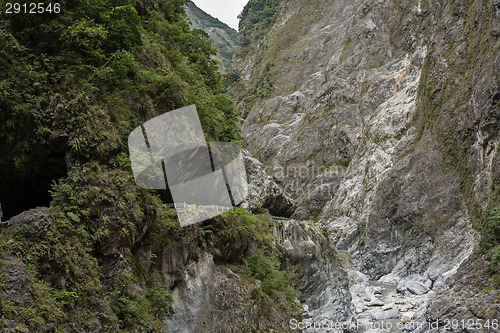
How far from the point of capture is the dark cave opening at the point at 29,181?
1004 centimetres

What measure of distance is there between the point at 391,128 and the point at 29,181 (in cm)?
5586

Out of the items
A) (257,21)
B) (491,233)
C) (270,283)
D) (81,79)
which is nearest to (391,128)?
(491,233)

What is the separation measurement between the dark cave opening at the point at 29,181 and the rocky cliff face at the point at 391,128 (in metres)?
24.0

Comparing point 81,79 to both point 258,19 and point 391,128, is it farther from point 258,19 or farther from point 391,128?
point 258,19

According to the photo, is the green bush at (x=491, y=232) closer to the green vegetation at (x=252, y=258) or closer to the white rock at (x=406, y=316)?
the white rock at (x=406, y=316)

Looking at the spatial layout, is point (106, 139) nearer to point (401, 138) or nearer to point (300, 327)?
point (300, 327)

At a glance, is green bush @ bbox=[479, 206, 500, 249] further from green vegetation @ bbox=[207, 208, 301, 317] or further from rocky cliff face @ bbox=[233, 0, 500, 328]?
green vegetation @ bbox=[207, 208, 301, 317]

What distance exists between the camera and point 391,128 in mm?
58156

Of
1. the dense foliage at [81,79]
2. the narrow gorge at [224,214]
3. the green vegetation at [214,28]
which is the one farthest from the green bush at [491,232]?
the green vegetation at [214,28]

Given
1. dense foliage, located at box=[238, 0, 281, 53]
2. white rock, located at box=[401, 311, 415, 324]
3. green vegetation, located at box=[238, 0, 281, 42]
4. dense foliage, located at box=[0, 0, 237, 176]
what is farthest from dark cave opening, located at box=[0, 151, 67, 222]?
green vegetation, located at box=[238, 0, 281, 42]

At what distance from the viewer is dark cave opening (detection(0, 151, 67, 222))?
1004 cm

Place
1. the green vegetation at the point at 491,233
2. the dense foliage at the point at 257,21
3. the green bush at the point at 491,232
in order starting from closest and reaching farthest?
the green vegetation at the point at 491,233 → the green bush at the point at 491,232 → the dense foliage at the point at 257,21

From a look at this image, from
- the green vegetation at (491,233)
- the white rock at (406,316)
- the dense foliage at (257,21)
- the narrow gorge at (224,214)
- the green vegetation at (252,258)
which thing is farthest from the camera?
the dense foliage at (257,21)

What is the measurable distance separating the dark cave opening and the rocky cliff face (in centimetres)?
2404
